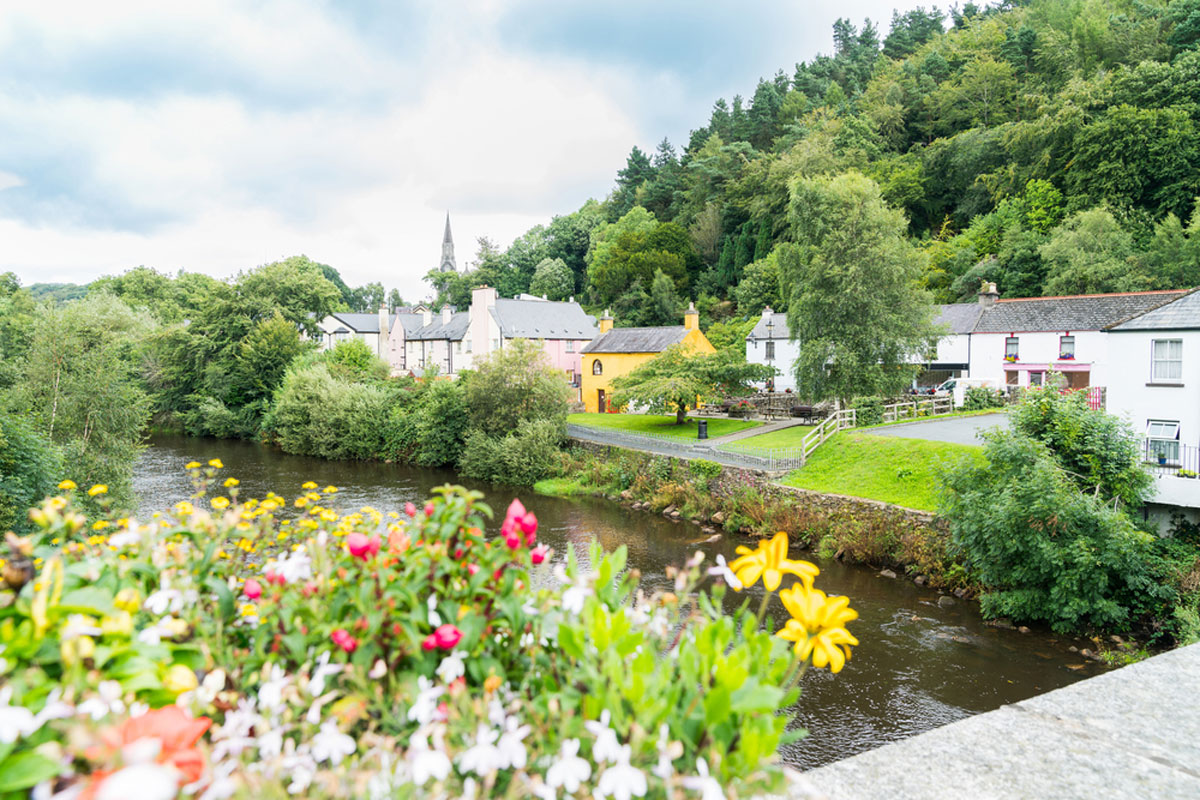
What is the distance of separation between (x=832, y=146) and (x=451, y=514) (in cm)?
7253

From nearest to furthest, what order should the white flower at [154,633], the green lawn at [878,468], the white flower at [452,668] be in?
the white flower at [154,633] < the white flower at [452,668] < the green lawn at [878,468]

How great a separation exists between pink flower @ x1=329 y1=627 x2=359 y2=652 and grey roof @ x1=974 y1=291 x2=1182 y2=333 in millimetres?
43670

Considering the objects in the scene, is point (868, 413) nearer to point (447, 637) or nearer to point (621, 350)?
point (621, 350)

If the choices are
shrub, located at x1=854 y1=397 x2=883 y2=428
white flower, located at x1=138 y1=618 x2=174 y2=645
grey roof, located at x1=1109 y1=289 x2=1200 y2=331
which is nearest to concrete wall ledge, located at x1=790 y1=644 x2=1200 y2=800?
white flower, located at x1=138 y1=618 x2=174 y2=645

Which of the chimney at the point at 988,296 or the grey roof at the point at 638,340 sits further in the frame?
the grey roof at the point at 638,340

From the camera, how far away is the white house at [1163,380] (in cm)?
1820

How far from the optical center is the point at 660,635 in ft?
8.54

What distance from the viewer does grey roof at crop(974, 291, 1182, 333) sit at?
36.8 meters

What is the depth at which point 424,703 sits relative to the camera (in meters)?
2.06

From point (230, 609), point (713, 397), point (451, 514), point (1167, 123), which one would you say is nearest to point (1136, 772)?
point (451, 514)

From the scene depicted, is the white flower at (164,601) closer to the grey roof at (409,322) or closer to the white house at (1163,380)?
the white house at (1163,380)

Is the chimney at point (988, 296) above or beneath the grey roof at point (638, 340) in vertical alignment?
above

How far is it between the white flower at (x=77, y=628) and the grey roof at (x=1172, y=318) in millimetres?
23799

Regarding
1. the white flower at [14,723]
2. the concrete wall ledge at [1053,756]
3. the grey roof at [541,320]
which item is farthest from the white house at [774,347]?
the white flower at [14,723]
